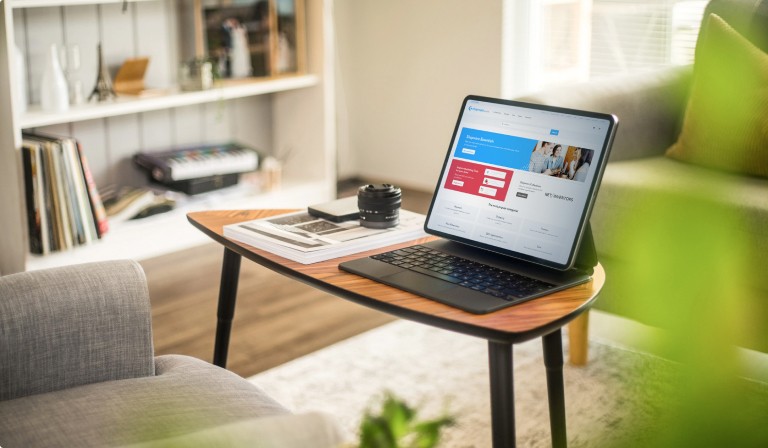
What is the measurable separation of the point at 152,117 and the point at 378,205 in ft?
6.70

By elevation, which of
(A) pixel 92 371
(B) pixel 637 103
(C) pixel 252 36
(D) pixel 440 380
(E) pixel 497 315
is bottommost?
(D) pixel 440 380

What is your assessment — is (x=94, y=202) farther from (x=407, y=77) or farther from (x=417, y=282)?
(x=417, y=282)

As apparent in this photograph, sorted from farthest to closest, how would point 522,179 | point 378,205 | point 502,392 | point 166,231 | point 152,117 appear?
point 152,117, point 166,231, point 378,205, point 522,179, point 502,392

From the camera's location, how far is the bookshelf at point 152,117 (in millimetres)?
2705

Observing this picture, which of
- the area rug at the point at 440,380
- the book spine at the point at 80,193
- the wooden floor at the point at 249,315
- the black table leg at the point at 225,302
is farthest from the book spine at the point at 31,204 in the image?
the black table leg at the point at 225,302

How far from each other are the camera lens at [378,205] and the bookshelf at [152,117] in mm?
1501

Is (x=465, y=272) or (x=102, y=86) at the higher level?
(x=102, y=86)

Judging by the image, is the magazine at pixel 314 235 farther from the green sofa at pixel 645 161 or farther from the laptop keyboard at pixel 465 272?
the green sofa at pixel 645 161

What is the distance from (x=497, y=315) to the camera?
1179mm

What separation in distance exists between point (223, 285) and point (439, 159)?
2.33 metres

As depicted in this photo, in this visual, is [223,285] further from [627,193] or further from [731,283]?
[731,283]

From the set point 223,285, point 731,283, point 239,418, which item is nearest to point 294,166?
point 223,285

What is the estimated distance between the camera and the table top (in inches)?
44.9

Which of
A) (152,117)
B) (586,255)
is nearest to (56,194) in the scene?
(152,117)
